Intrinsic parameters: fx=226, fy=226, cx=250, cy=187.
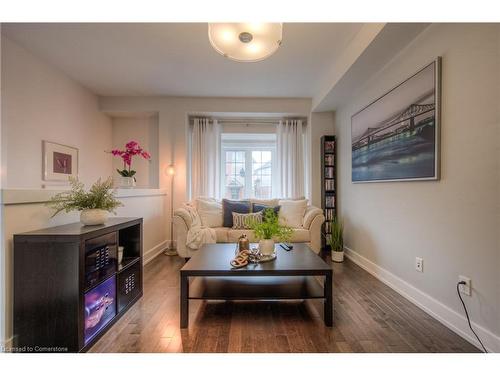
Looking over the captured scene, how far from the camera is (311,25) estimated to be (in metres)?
2.08

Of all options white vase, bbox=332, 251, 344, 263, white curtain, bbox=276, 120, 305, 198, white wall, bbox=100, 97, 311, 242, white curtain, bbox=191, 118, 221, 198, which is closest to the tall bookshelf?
white curtain, bbox=276, 120, 305, 198

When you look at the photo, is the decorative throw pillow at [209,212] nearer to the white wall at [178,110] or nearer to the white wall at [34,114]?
the white wall at [178,110]

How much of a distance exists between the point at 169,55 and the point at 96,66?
3.35 feet

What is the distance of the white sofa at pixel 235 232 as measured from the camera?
294 cm

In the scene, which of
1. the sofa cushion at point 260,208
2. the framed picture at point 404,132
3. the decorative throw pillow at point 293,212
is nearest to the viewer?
the framed picture at point 404,132

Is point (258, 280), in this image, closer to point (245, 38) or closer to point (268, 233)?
point (268, 233)

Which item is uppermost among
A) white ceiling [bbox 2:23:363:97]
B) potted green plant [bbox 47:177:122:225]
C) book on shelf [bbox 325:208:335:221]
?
white ceiling [bbox 2:23:363:97]

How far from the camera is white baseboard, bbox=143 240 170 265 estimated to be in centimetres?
303

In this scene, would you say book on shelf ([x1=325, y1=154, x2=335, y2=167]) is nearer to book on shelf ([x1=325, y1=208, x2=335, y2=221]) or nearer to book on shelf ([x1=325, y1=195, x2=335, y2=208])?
book on shelf ([x1=325, y1=195, x2=335, y2=208])

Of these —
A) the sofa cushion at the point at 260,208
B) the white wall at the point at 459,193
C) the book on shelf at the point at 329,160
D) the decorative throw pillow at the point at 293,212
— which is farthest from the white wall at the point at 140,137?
the white wall at the point at 459,193

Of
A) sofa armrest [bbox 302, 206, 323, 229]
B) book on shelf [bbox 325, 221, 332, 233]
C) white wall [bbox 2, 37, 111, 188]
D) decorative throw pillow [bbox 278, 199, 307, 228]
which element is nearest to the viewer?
white wall [bbox 2, 37, 111, 188]

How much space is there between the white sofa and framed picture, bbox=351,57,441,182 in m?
0.85

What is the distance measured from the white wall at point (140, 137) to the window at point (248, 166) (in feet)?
4.12

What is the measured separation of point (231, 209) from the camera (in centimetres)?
338
